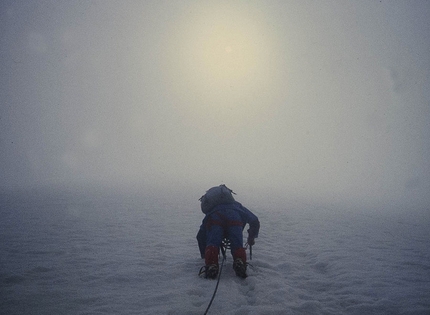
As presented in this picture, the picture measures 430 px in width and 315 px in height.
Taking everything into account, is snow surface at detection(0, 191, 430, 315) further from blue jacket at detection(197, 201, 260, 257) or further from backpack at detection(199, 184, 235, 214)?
backpack at detection(199, 184, 235, 214)

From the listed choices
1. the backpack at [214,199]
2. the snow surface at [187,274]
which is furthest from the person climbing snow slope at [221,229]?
the snow surface at [187,274]

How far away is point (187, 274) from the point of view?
4.79 meters

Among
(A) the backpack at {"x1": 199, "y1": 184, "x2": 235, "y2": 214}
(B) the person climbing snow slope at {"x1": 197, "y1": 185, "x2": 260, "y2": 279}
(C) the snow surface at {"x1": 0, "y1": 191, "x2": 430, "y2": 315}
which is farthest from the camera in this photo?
(A) the backpack at {"x1": 199, "y1": 184, "x2": 235, "y2": 214}

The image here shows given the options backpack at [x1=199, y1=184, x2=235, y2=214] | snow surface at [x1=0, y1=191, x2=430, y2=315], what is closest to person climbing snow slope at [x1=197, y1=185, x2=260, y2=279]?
backpack at [x1=199, y1=184, x2=235, y2=214]

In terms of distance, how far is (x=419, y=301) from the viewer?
3.72 meters

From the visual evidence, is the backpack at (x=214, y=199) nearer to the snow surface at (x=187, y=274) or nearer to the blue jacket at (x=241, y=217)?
the blue jacket at (x=241, y=217)

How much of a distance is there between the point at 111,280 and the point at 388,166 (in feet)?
748

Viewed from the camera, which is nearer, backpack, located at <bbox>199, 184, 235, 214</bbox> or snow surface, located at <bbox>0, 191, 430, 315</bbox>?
snow surface, located at <bbox>0, 191, 430, 315</bbox>

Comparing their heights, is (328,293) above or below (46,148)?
below

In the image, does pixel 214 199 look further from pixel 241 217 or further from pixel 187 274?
pixel 187 274

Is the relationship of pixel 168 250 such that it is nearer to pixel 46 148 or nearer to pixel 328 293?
pixel 328 293

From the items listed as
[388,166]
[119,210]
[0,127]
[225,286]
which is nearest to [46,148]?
[0,127]

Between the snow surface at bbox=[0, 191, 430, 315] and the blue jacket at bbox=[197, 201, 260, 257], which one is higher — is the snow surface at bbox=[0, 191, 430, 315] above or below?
below

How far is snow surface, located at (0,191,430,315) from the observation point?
3578 millimetres
